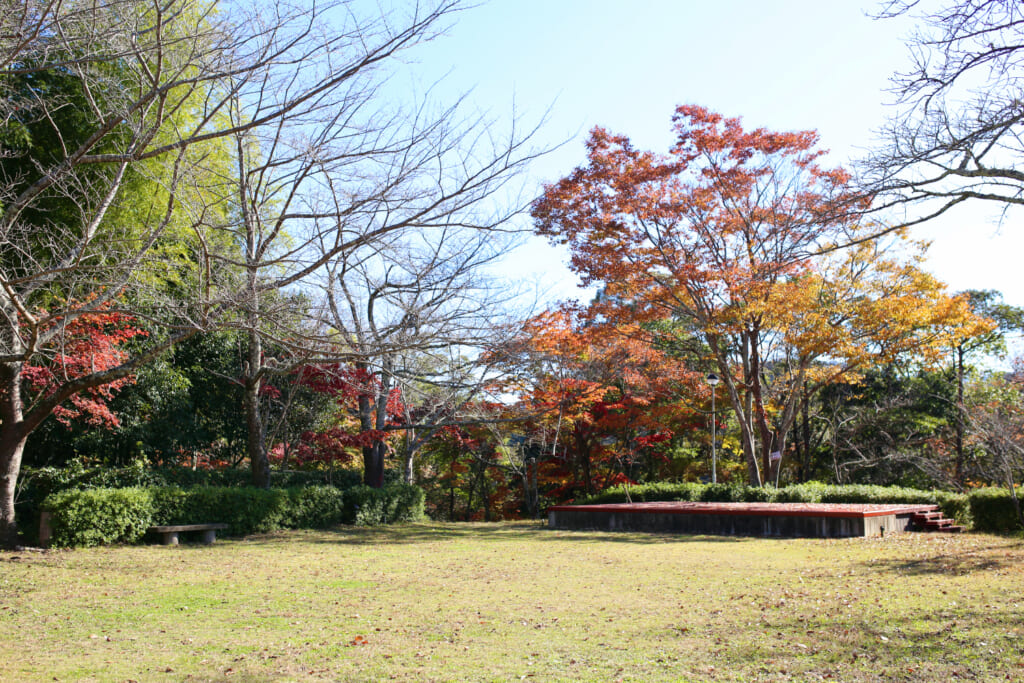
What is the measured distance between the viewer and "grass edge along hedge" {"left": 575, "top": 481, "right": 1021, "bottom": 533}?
1234 cm

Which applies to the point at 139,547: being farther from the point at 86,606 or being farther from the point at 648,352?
the point at 648,352

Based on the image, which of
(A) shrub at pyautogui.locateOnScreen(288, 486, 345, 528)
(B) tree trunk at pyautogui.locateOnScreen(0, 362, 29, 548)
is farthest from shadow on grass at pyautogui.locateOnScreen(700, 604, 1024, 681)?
(A) shrub at pyautogui.locateOnScreen(288, 486, 345, 528)

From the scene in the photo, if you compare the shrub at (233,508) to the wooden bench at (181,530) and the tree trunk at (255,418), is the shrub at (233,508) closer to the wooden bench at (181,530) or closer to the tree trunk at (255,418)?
the wooden bench at (181,530)

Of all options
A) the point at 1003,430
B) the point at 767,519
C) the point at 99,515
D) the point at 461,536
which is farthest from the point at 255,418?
the point at 1003,430

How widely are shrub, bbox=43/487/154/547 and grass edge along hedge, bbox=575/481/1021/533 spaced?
10544 millimetres

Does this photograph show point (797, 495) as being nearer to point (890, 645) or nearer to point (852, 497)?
point (852, 497)

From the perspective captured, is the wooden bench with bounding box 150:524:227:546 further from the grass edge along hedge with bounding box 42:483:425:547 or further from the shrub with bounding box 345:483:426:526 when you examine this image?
the shrub with bounding box 345:483:426:526

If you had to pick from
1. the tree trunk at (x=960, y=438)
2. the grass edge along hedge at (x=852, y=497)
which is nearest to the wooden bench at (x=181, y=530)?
the grass edge along hedge at (x=852, y=497)

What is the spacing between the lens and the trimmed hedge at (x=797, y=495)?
1359 centimetres

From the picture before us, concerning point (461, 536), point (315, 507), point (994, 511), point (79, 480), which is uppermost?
point (79, 480)

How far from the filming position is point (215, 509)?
42.3 feet

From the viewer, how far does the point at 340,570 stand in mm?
8914

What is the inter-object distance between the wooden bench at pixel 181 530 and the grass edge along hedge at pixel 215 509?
20cm

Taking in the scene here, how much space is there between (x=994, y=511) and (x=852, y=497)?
3.07 metres
